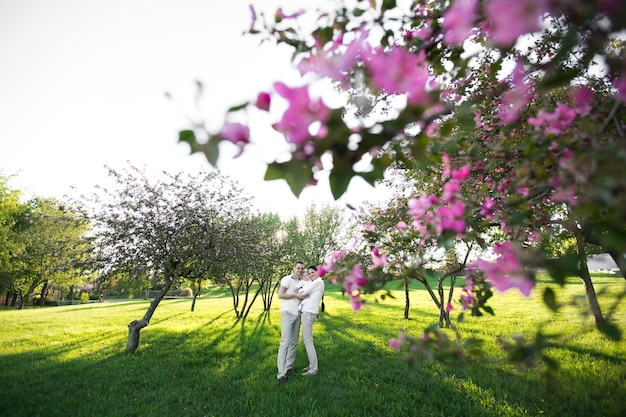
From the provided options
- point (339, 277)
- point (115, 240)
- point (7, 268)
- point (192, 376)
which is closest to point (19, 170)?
point (7, 268)

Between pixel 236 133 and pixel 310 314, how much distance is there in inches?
206

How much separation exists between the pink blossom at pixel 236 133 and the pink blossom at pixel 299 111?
0.14 metres

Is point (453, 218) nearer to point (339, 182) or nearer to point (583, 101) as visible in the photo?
point (339, 182)

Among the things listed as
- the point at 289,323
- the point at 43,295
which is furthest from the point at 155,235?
the point at 43,295

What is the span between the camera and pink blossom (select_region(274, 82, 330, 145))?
832 mm

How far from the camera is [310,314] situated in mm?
5742

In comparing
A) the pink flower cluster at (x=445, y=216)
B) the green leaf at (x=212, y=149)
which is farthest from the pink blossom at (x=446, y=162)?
the green leaf at (x=212, y=149)

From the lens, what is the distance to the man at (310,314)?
222 inches

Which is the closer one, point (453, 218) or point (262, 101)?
Answer: point (262, 101)

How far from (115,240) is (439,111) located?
8.31m

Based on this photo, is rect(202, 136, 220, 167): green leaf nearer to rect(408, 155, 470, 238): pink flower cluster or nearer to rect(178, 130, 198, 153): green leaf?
rect(178, 130, 198, 153): green leaf

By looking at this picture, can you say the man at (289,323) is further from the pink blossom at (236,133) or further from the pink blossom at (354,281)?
the pink blossom at (236,133)

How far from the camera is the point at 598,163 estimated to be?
1106 millimetres

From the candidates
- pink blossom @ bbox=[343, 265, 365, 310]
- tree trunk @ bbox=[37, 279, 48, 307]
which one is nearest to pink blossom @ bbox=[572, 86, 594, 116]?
pink blossom @ bbox=[343, 265, 365, 310]
